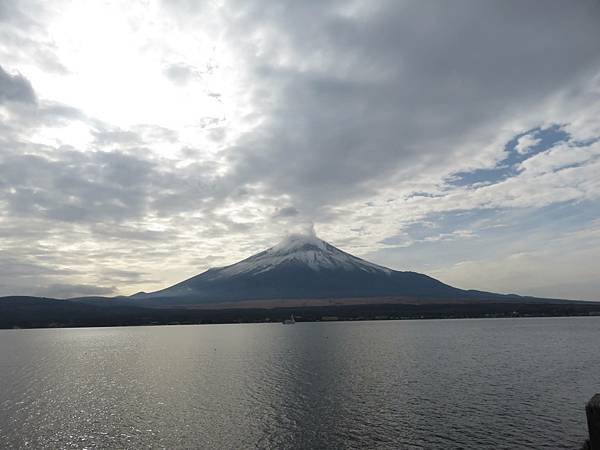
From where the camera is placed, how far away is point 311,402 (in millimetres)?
55969

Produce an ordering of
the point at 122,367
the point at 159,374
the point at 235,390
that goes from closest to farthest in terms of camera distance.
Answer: the point at 235,390 < the point at 159,374 < the point at 122,367

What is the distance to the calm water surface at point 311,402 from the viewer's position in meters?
41.9

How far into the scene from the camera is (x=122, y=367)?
313 ft

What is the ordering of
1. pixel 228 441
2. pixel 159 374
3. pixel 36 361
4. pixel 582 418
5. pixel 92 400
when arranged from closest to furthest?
pixel 228 441 → pixel 582 418 → pixel 92 400 → pixel 159 374 → pixel 36 361

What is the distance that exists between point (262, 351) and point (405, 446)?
8473cm

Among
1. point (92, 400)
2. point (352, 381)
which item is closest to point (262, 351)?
point (352, 381)

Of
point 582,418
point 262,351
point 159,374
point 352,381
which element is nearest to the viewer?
point 582,418

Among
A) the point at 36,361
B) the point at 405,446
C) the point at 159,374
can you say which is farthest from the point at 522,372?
the point at 36,361

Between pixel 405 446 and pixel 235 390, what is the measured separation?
33.5 metres

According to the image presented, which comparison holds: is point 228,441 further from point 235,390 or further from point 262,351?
point 262,351

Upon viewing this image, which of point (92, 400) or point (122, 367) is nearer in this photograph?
point (92, 400)

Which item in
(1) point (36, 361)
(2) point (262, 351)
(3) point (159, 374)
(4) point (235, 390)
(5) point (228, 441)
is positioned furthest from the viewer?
(2) point (262, 351)

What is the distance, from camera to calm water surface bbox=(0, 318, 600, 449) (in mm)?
41938

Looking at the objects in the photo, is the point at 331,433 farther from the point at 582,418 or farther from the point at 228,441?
the point at 582,418
